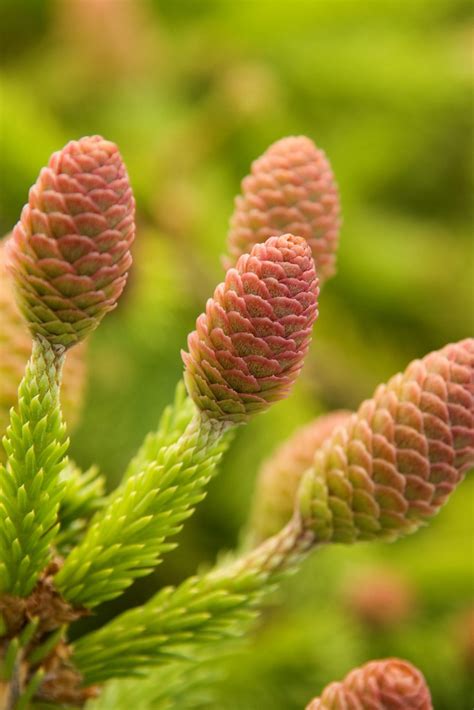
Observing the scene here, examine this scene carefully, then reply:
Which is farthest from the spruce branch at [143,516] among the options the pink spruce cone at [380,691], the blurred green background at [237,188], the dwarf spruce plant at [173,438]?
the blurred green background at [237,188]

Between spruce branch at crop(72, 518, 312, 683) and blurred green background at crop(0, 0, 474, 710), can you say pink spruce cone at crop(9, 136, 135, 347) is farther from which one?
blurred green background at crop(0, 0, 474, 710)

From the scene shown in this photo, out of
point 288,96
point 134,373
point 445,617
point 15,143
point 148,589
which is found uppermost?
point 288,96

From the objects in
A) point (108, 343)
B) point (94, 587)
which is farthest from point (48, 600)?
point (108, 343)

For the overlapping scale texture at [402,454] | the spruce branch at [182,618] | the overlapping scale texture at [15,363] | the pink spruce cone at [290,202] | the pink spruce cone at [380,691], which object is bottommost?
the pink spruce cone at [380,691]

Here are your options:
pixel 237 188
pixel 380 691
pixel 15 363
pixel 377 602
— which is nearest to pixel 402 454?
pixel 380 691

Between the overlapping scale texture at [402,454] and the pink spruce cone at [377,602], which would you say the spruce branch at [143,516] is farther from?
the pink spruce cone at [377,602]

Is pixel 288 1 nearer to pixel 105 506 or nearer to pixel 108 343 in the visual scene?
pixel 108 343

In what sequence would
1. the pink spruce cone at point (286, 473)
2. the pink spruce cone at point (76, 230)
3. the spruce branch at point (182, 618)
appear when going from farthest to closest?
the pink spruce cone at point (286, 473) < the spruce branch at point (182, 618) < the pink spruce cone at point (76, 230)
